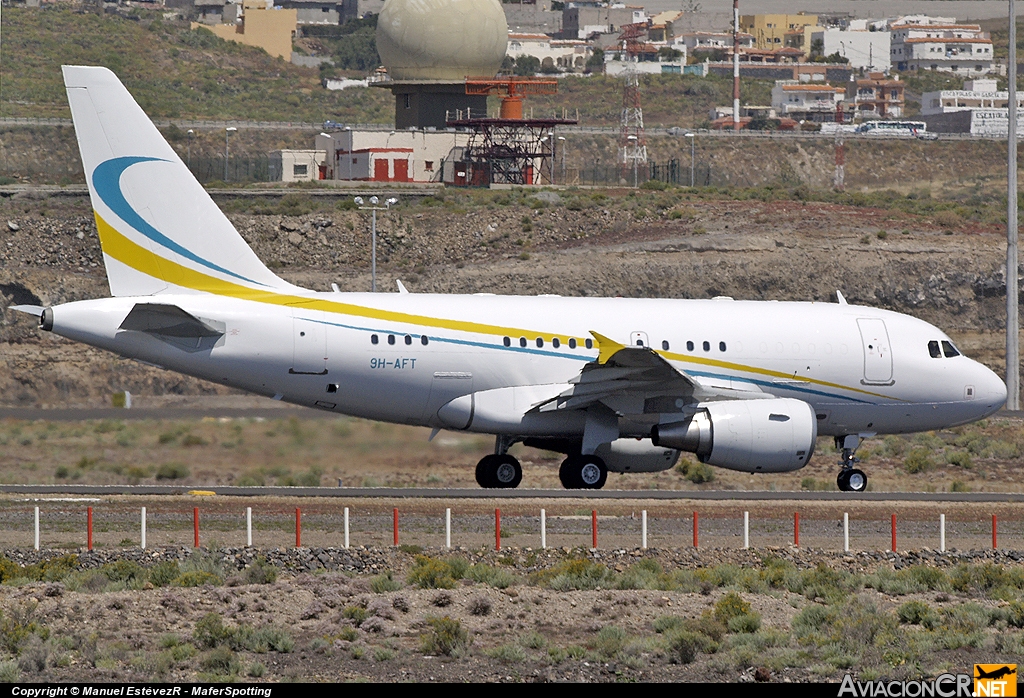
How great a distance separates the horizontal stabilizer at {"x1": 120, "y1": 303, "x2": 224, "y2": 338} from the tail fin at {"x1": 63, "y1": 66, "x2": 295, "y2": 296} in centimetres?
117

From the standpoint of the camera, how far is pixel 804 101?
171m

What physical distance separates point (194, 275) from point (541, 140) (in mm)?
68205

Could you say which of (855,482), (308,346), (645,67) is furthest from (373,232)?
(645,67)

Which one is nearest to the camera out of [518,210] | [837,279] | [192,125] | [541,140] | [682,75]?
[837,279]

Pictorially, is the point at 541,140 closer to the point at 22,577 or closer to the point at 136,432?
the point at 136,432

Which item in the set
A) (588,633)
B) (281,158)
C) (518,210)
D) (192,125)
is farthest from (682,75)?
(588,633)

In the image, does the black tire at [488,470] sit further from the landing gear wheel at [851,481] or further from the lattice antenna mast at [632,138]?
the lattice antenna mast at [632,138]

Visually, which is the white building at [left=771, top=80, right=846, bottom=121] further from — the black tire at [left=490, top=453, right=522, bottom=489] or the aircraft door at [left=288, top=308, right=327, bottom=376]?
the aircraft door at [left=288, top=308, right=327, bottom=376]

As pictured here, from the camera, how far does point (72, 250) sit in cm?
7212

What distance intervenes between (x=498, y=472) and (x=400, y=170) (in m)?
63.7

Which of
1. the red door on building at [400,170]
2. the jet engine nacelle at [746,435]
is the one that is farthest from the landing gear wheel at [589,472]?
the red door on building at [400,170]

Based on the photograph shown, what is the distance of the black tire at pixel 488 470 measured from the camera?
32125mm

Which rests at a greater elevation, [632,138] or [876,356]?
[632,138]

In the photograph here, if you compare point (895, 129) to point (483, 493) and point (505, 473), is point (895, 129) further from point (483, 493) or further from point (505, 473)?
point (483, 493)
